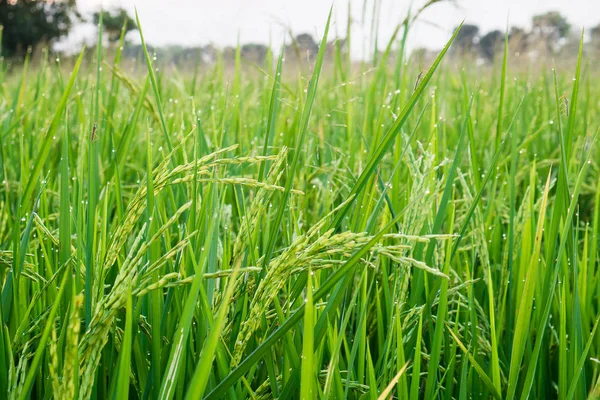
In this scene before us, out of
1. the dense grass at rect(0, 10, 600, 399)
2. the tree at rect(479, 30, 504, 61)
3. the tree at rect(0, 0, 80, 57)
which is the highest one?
the tree at rect(0, 0, 80, 57)

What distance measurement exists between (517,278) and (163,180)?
649 mm

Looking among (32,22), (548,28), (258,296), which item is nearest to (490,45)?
(548,28)

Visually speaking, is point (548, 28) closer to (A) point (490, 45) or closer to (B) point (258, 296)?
(A) point (490, 45)

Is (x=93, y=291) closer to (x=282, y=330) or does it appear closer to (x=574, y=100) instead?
(x=282, y=330)

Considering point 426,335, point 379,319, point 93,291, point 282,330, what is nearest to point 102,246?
point 93,291

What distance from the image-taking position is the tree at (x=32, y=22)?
66.5ft

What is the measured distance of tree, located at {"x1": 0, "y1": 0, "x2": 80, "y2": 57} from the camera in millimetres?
20281

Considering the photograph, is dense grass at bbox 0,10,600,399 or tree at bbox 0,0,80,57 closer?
dense grass at bbox 0,10,600,399

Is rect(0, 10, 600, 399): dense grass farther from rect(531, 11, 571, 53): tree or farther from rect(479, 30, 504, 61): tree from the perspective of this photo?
rect(531, 11, 571, 53): tree

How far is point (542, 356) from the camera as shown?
2.71 ft

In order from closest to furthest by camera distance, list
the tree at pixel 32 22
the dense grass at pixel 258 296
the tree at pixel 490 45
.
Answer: the dense grass at pixel 258 296 → the tree at pixel 490 45 → the tree at pixel 32 22

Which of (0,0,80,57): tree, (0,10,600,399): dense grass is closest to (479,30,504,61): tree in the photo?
(0,10,600,399): dense grass

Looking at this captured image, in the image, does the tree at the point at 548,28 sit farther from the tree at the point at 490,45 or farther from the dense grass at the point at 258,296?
the dense grass at the point at 258,296

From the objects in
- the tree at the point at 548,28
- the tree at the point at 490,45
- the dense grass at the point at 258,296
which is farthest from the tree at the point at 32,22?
the dense grass at the point at 258,296
